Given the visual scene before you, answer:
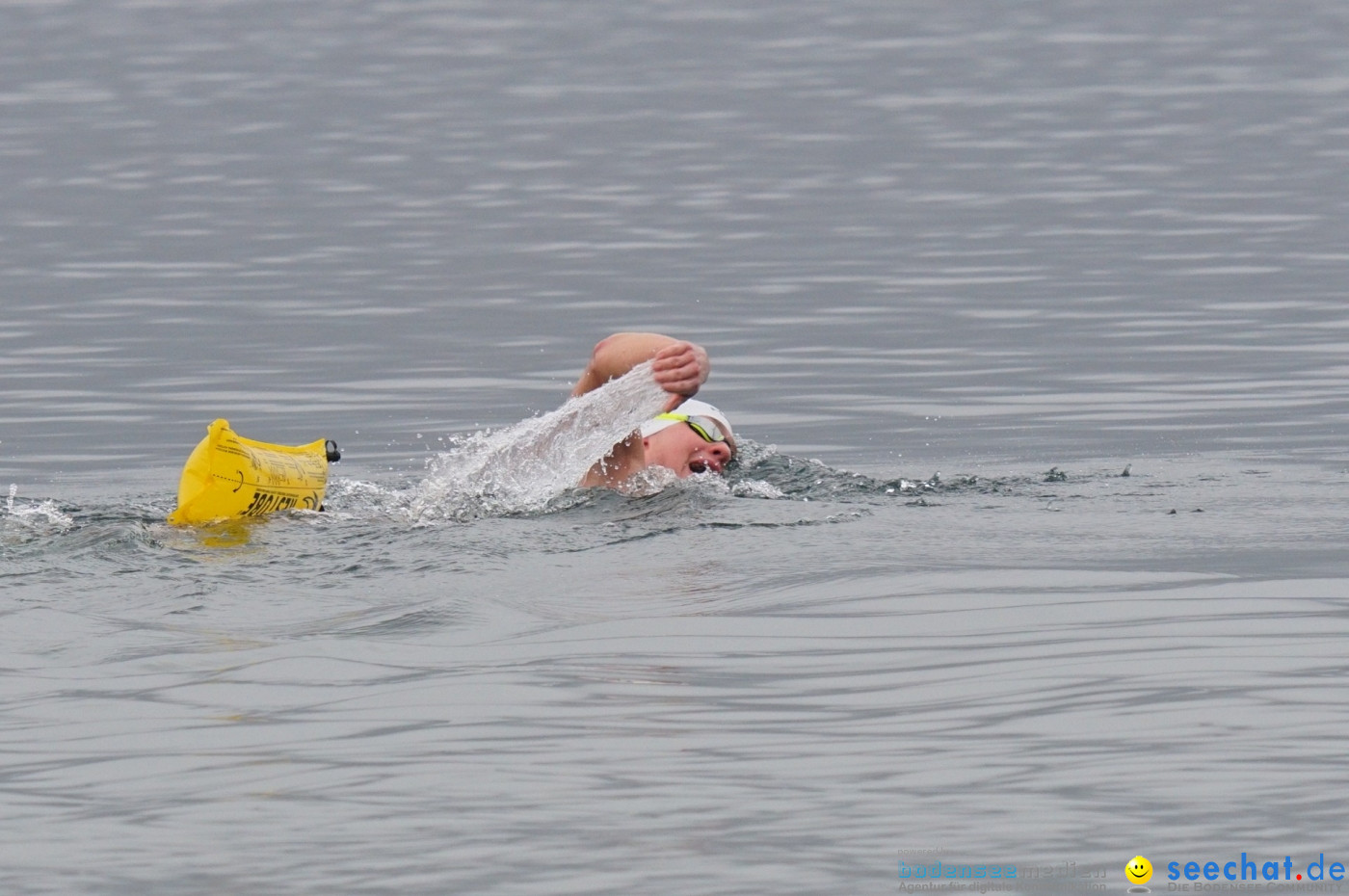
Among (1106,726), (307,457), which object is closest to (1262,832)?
(1106,726)

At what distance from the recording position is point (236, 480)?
10188mm

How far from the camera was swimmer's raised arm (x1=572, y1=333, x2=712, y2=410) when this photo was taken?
1098 cm

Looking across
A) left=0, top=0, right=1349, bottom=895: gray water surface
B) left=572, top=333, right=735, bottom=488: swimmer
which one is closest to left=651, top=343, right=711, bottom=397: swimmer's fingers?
left=572, top=333, right=735, bottom=488: swimmer

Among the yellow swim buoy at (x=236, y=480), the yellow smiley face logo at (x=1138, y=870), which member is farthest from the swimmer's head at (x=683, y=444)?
the yellow smiley face logo at (x=1138, y=870)

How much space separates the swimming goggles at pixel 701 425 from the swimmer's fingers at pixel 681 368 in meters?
1.11

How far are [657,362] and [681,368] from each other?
14cm

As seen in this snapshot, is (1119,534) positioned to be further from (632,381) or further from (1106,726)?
(1106,726)

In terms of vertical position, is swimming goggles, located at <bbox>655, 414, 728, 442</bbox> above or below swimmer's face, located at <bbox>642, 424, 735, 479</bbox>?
above

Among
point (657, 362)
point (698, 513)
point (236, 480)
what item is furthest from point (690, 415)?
point (236, 480)

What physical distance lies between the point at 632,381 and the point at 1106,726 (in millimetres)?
4680

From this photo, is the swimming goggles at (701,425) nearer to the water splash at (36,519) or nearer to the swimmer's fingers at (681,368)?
the swimmer's fingers at (681,368)

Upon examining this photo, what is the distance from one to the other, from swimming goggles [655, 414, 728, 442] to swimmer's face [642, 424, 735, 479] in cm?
2

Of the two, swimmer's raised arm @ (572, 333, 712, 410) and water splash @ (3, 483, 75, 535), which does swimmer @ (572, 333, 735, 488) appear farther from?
water splash @ (3, 483, 75, 535)

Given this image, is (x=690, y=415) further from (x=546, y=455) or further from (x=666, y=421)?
(x=546, y=455)
